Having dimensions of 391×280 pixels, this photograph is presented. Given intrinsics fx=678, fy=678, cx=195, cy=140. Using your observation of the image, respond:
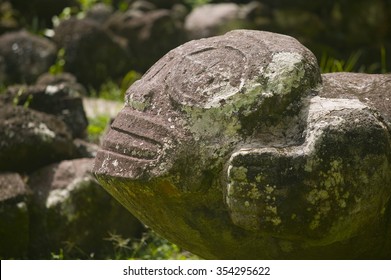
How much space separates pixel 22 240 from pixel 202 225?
1756mm

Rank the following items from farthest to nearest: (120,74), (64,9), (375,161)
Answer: (64,9) → (120,74) → (375,161)

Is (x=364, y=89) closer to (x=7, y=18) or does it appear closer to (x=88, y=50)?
(x=88, y=50)

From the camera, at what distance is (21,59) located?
789 centimetres

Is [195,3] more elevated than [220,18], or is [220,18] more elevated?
[220,18]

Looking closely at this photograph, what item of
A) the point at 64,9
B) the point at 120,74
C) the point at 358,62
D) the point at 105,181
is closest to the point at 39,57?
the point at 120,74

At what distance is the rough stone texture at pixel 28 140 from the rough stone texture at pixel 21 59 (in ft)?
12.3

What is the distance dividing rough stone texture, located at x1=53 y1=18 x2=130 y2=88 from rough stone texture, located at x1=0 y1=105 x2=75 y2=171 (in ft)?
13.2

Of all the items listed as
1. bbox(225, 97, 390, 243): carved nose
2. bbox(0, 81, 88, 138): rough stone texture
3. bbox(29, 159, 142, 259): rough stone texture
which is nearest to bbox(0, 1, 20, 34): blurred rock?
bbox(0, 81, 88, 138): rough stone texture

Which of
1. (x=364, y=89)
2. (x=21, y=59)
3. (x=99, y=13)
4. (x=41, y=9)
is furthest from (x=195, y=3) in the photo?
(x=364, y=89)

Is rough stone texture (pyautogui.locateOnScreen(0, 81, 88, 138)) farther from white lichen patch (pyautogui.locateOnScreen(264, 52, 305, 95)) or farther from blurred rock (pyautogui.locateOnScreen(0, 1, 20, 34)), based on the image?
blurred rock (pyautogui.locateOnScreen(0, 1, 20, 34))

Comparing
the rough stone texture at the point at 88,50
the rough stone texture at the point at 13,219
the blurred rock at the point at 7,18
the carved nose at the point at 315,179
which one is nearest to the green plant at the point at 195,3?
the rough stone texture at the point at 88,50

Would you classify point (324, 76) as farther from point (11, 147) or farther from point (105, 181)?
point (11, 147)

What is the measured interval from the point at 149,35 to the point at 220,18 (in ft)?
3.49
